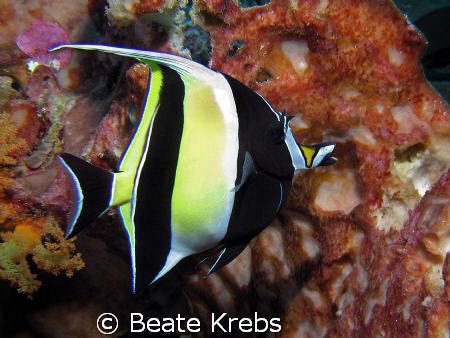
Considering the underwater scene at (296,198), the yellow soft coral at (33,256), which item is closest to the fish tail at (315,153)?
the underwater scene at (296,198)

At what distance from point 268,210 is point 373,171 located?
1.03m

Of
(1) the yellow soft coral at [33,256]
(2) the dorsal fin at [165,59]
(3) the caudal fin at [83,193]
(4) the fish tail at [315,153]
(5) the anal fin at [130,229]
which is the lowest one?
(1) the yellow soft coral at [33,256]

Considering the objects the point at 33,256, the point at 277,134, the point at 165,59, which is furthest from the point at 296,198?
the point at 33,256

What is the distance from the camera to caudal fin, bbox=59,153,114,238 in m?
1.00

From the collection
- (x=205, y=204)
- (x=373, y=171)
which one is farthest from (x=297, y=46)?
(x=205, y=204)

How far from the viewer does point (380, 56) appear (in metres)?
1.99

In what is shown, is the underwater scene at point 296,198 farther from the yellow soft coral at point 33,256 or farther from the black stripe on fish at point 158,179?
the black stripe on fish at point 158,179

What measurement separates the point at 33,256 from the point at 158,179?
1569mm

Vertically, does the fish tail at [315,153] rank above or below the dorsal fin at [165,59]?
below

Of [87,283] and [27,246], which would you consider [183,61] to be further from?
[87,283]

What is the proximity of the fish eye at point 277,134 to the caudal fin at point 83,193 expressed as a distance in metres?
0.50

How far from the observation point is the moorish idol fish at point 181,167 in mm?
1053

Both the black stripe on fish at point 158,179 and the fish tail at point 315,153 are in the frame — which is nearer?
the black stripe on fish at point 158,179

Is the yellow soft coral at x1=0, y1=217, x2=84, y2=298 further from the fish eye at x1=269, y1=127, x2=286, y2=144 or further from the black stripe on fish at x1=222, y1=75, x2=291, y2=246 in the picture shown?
the fish eye at x1=269, y1=127, x2=286, y2=144
